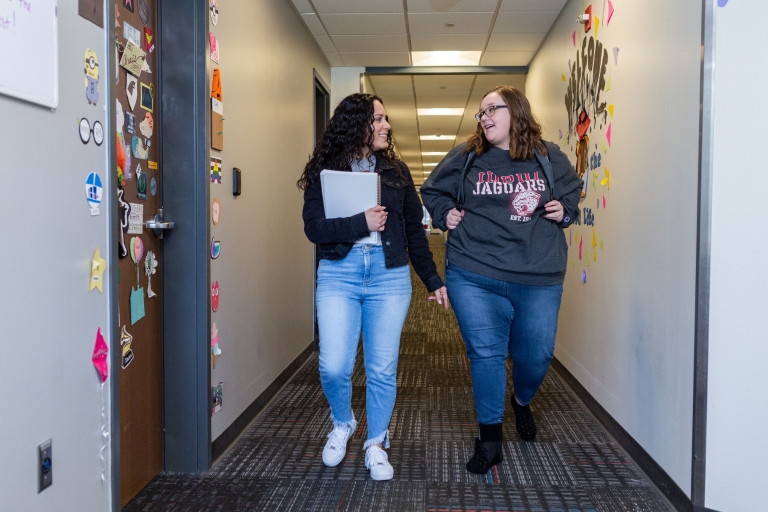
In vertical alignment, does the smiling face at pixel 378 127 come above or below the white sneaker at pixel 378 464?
above

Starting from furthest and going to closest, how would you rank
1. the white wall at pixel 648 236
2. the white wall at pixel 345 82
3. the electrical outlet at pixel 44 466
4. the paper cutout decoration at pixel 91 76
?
the white wall at pixel 345 82
the white wall at pixel 648 236
the paper cutout decoration at pixel 91 76
the electrical outlet at pixel 44 466

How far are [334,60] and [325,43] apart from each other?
1.70 feet

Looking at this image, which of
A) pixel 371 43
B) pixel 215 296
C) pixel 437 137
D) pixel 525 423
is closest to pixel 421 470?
pixel 525 423

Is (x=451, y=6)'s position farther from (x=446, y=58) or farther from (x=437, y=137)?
(x=437, y=137)

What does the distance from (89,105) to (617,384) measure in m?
2.18

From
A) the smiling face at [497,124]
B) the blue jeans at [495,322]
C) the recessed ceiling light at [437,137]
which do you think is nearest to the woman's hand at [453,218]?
the blue jeans at [495,322]

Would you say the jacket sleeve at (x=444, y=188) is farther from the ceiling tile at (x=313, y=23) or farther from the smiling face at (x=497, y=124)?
the ceiling tile at (x=313, y=23)

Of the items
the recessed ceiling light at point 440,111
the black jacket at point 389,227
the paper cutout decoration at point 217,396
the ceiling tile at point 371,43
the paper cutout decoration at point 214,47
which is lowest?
the paper cutout decoration at point 217,396

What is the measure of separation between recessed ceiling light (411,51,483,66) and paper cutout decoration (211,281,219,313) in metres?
3.23

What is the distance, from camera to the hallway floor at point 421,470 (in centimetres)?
208

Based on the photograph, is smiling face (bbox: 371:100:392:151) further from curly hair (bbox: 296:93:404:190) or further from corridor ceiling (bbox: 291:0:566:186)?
corridor ceiling (bbox: 291:0:566:186)

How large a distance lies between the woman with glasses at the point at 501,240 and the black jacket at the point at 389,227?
0.32ft

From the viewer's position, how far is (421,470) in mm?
2357

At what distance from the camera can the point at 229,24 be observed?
2.59 m
